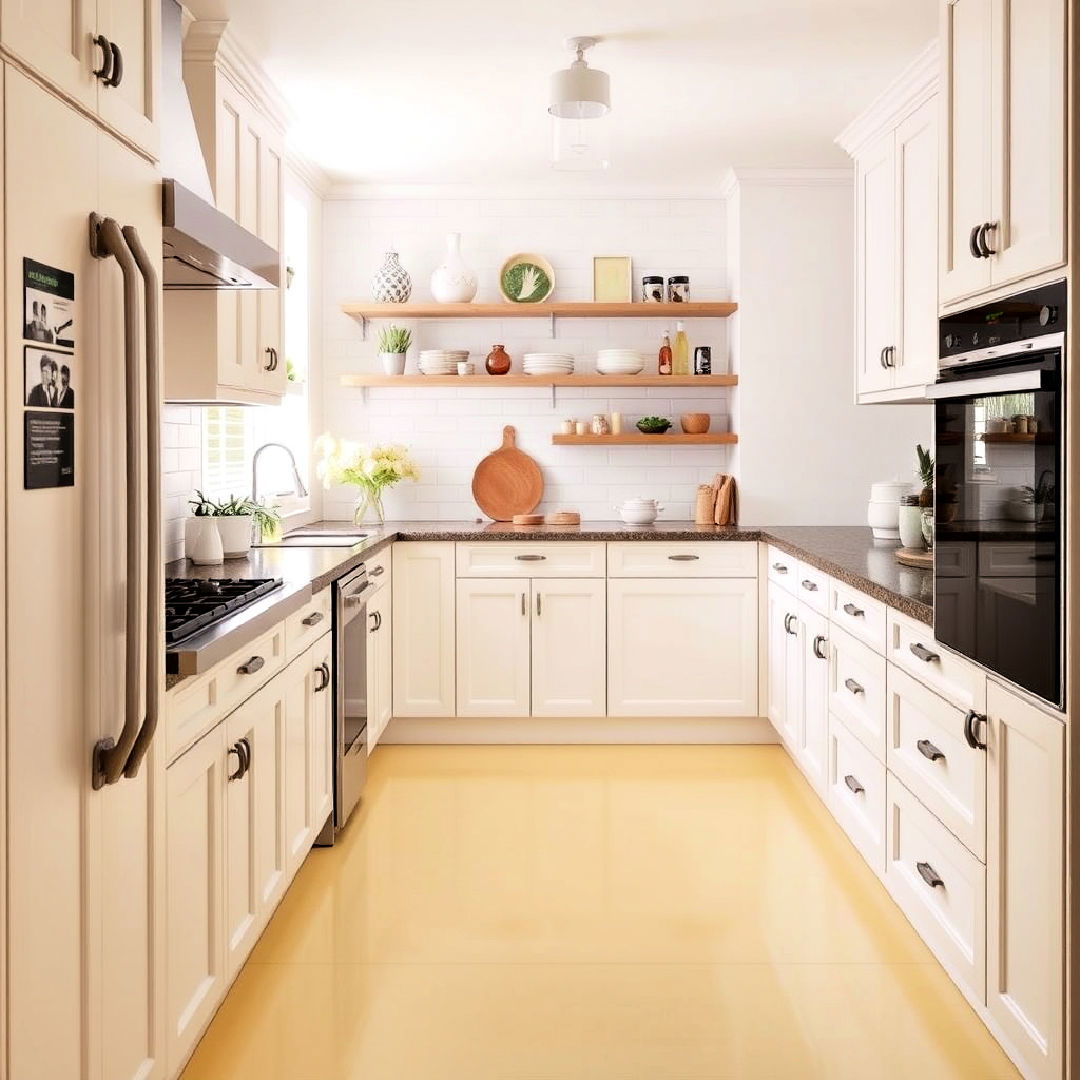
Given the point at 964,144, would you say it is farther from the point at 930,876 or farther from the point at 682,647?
the point at 682,647

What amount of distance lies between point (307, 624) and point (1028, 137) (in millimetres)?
2261

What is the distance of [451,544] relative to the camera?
191 inches

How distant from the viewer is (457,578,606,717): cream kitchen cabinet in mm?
4875

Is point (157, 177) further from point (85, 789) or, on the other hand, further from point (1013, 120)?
point (1013, 120)

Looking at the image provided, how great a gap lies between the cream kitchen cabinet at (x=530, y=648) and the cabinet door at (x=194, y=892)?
248cm

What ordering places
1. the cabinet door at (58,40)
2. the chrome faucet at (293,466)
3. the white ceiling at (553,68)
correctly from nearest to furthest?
the cabinet door at (58,40) < the white ceiling at (553,68) < the chrome faucet at (293,466)

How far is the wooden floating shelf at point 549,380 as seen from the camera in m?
5.23

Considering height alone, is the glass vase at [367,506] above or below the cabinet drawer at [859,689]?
above

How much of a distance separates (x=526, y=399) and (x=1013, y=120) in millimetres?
3530

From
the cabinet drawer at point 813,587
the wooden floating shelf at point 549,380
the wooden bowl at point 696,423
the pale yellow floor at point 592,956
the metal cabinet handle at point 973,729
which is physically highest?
the wooden floating shelf at point 549,380

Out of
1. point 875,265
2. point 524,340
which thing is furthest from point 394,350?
point 875,265

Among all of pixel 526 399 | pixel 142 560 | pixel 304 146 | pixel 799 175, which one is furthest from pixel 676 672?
pixel 142 560

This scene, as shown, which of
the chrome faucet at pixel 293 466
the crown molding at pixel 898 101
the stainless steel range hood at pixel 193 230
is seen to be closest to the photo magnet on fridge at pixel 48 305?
the stainless steel range hood at pixel 193 230

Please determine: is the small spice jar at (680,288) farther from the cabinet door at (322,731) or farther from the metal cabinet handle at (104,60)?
the metal cabinet handle at (104,60)
